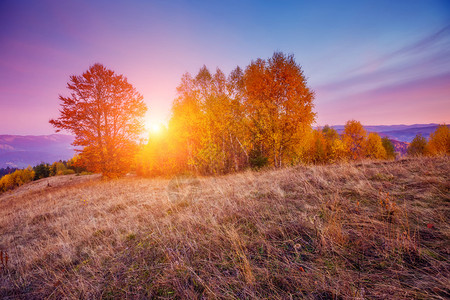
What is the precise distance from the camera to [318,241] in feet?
7.77

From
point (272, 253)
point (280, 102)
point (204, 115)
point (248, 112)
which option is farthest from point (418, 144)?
point (272, 253)

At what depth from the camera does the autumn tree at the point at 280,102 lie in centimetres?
1362

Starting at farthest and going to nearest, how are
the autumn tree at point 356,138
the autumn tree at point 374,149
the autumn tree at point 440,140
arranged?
the autumn tree at point 374,149 → the autumn tree at point 356,138 → the autumn tree at point 440,140

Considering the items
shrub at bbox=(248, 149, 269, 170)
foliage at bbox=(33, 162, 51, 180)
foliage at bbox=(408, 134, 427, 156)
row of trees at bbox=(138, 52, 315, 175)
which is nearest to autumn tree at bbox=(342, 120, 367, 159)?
foliage at bbox=(408, 134, 427, 156)

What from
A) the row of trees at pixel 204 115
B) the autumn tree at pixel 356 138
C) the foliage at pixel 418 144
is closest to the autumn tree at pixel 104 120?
the row of trees at pixel 204 115

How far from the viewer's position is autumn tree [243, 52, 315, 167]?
13617 mm

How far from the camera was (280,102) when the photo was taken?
1419 cm

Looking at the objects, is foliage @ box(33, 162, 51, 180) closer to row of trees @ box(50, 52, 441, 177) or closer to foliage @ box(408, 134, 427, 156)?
row of trees @ box(50, 52, 441, 177)

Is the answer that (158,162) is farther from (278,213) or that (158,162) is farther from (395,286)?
(395,286)

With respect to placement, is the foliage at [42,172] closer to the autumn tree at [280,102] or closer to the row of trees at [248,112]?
the row of trees at [248,112]

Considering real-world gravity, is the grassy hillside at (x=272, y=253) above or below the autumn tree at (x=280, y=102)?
below

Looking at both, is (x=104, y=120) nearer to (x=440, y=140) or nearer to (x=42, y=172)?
(x=42, y=172)

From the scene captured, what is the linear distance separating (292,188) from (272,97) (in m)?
11.2

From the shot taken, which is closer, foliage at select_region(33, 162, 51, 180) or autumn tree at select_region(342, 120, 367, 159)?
autumn tree at select_region(342, 120, 367, 159)
